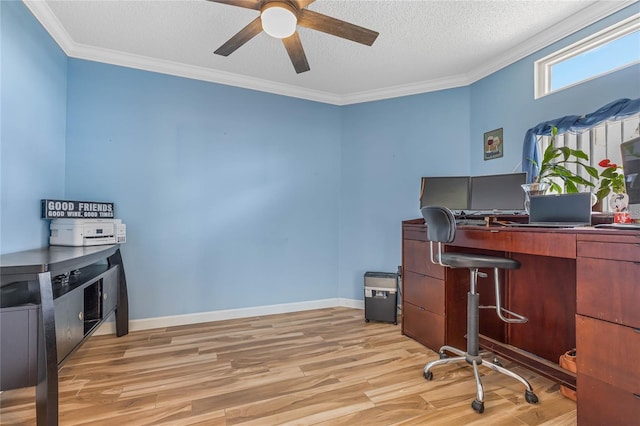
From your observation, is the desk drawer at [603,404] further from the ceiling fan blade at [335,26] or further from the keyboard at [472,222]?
the ceiling fan blade at [335,26]

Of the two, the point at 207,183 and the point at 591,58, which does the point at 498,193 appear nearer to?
the point at 591,58

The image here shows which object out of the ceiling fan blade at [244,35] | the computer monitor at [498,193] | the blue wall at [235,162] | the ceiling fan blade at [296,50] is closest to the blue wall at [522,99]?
the blue wall at [235,162]

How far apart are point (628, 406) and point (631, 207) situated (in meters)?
0.90

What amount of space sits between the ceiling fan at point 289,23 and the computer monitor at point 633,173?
4.83ft

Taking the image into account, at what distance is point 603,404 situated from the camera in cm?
132

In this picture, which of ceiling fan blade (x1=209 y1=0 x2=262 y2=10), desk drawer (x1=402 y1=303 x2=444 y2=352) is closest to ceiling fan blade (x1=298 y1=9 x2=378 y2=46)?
ceiling fan blade (x1=209 y1=0 x2=262 y2=10)

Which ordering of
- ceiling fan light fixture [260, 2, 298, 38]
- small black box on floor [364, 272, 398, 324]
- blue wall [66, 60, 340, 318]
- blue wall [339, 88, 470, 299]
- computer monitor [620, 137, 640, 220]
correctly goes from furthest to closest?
1. blue wall [339, 88, 470, 299]
2. small black box on floor [364, 272, 398, 324]
3. blue wall [66, 60, 340, 318]
4. ceiling fan light fixture [260, 2, 298, 38]
5. computer monitor [620, 137, 640, 220]

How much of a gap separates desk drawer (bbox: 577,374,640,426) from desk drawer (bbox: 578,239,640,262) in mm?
571

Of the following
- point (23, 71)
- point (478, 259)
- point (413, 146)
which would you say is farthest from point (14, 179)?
point (413, 146)

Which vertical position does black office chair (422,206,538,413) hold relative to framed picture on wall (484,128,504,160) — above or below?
below

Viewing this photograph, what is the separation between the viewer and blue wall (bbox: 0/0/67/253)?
1809mm

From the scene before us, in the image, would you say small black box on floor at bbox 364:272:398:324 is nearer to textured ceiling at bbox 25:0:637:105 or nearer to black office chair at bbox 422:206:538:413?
black office chair at bbox 422:206:538:413

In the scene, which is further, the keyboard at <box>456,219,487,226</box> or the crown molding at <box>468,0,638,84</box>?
the keyboard at <box>456,219,487,226</box>

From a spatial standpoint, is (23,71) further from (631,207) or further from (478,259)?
(631,207)
